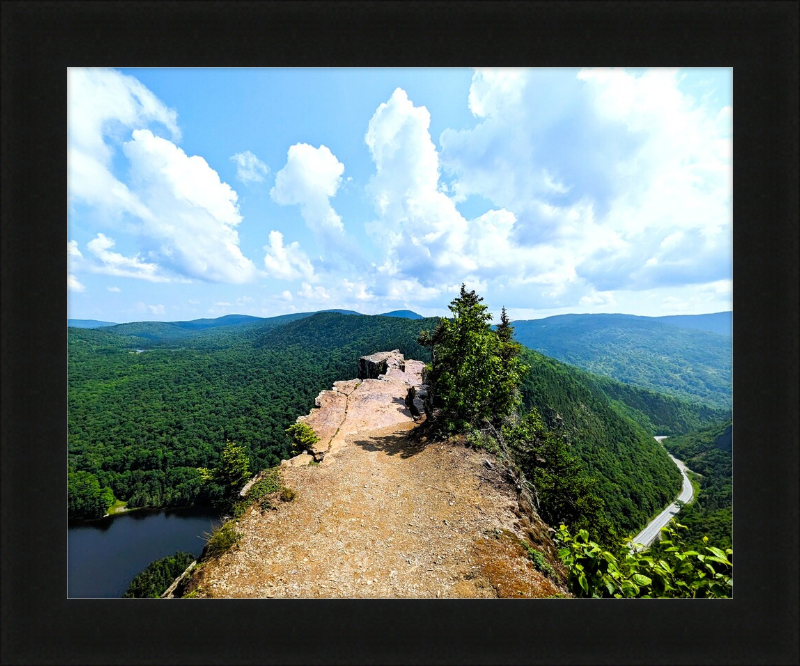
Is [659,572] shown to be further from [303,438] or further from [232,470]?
[232,470]

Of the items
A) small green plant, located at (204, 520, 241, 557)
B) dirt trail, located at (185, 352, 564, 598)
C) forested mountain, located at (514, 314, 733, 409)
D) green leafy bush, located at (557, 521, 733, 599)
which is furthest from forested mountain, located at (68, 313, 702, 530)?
forested mountain, located at (514, 314, 733, 409)

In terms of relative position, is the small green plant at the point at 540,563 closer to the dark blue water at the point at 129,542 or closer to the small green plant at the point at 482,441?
the small green plant at the point at 482,441

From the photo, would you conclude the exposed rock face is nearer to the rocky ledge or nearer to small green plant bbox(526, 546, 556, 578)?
the rocky ledge
